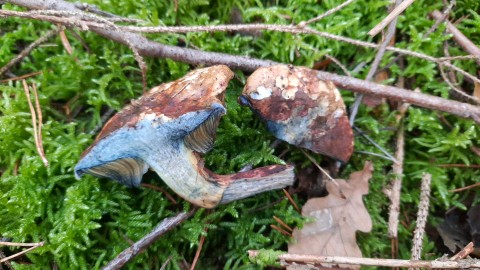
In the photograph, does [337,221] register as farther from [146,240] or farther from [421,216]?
[146,240]

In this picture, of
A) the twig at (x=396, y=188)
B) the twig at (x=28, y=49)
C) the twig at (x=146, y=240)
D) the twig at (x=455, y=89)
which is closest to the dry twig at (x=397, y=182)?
the twig at (x=396, y=188)

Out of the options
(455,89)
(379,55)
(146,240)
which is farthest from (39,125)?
(455,89)

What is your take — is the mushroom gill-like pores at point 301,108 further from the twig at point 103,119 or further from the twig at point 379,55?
the twig at point 103,119

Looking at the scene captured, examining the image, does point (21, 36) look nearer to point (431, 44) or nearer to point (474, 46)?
point (431, 44)

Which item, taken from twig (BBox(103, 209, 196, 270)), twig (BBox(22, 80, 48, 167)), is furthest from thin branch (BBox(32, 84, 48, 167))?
twig (BBox(103, 209, 196, 270))

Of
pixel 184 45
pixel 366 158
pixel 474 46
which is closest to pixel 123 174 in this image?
pixel 184 45

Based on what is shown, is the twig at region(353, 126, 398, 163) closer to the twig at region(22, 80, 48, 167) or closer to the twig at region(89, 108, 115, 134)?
the twig at region(89, 108, 115, 134)
